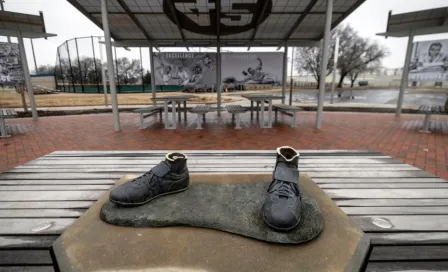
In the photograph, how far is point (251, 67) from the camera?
9359mm

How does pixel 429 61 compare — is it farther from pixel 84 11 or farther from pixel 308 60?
pixel 308 60

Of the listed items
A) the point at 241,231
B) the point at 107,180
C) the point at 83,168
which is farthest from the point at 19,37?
the point at 241,231

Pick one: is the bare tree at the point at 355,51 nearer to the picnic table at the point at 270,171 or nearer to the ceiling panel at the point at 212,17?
the ceiling panel at the point at 212,17

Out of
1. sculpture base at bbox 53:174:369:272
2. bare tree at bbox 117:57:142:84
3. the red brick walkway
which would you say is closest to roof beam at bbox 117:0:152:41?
the red brick walkway

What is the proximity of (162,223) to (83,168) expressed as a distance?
1.53m

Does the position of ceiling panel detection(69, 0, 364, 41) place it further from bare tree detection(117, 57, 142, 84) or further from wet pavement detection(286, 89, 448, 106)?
bare tree detection(117, 57, 142, 84)

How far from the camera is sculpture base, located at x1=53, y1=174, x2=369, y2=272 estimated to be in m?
0.95

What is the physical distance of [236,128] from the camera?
22.5 feet

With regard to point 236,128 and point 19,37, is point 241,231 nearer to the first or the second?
point 236,128

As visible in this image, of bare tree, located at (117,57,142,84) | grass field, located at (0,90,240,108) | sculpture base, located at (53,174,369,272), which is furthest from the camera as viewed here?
bare tree, located at (117,57,142,84)

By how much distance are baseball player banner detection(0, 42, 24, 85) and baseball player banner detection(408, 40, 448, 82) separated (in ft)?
44.5

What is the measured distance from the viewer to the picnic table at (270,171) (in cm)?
113

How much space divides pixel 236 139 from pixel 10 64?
798 cm

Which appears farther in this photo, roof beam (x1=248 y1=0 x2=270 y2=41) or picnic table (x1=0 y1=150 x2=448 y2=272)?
roof beam (x1=248 y1=0 x2=270 y2=41)
